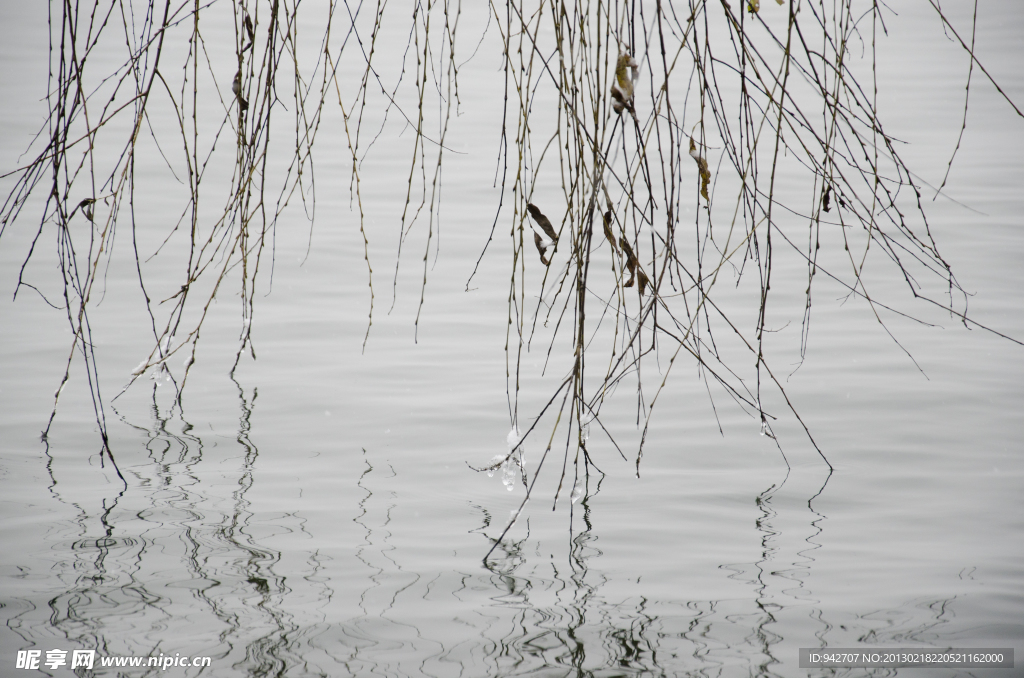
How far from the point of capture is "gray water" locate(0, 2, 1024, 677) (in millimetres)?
1980

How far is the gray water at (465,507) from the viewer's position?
6.50 ft

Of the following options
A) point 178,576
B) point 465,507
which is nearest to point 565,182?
point 465,507

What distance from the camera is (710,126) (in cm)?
686

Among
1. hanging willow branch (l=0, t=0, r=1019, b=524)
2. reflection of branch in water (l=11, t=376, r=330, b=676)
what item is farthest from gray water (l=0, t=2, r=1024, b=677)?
hanging willow branch (l=0, t=0, r=1019, b=524)

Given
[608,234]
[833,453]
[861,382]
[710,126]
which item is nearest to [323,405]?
[833,453]

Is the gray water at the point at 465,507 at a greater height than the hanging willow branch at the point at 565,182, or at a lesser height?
lesser

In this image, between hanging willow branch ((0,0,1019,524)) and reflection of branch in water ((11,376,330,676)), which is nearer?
hanging willow branch ((0,0,1019,524))

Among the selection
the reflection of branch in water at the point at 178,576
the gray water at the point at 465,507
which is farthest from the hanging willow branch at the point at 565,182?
the reflection of branch in water at the point at 178,576

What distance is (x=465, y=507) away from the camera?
251cm

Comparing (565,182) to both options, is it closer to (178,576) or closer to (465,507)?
(465,507)

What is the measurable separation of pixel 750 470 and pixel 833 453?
0.90 ft

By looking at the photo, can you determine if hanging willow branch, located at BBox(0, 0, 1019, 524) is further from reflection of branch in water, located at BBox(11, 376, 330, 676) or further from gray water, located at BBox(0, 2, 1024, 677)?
reflection of branch in water, located at BBox(11, 376, 330, 676)

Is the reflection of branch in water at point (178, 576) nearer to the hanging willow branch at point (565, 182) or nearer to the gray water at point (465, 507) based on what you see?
the gray water at point (465, 507)

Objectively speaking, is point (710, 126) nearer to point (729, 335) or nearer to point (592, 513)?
point (729, 335)
